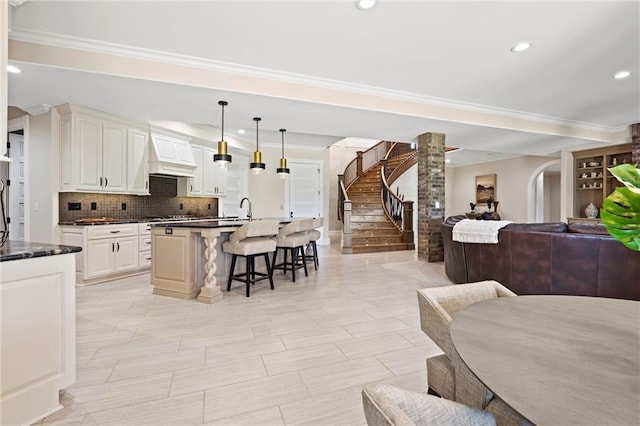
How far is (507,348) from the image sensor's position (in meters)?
0.86

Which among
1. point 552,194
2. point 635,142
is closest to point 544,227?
point 635,142

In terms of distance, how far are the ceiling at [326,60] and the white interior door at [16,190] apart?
107 cm

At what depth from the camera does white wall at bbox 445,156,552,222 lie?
933cm

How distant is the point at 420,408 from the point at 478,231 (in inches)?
134

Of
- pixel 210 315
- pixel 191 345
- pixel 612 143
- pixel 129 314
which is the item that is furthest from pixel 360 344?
pixel 612 143

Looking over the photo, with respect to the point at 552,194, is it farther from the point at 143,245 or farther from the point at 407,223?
the point at 143,245

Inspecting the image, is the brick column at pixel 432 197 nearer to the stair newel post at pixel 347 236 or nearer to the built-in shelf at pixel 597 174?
the stair newel post at pixel 347 236

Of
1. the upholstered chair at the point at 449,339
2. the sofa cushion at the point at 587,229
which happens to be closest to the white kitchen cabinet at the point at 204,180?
the upholstered chair at the point at 449,339

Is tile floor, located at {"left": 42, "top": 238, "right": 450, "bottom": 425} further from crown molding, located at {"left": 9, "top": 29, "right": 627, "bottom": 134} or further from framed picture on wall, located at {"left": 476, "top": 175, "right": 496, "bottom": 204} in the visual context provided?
framed picture on wall, located at {"left": 476, "top": 175, "right": 496, "bottom": 204}

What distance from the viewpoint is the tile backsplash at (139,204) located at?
4598 millimetres

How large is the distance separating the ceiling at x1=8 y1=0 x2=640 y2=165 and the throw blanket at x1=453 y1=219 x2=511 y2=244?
1.89 metres

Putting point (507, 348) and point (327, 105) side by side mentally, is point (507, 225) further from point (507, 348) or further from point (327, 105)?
point (507, 348)

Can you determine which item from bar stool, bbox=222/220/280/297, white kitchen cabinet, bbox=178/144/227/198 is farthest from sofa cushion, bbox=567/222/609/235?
white kitchen cabinet, bbox=178/144/227/198

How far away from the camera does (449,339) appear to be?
127 cm
